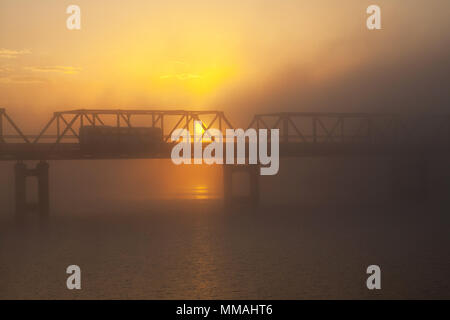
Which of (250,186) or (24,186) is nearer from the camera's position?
(24,186)

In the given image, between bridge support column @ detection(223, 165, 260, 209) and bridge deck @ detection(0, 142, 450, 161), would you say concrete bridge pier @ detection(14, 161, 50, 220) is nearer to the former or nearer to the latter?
bridge deck @ detection(0, 142, 450, 161)

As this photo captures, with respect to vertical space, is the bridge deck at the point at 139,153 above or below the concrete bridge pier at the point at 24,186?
above

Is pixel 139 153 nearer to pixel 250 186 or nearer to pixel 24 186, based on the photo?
pixel 24 186

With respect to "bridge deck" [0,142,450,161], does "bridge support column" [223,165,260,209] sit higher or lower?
lower

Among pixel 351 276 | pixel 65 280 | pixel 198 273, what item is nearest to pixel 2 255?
pixel 65 280

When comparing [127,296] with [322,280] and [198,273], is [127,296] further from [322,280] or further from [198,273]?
[322,280]

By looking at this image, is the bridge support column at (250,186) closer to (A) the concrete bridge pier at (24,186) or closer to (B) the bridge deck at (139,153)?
(B) the bridge deck at (139,153)

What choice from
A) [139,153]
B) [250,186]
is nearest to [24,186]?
[139,153]

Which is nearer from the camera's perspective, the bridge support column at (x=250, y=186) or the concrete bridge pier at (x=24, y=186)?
the concrete bridge pier at (x=24, y=186)

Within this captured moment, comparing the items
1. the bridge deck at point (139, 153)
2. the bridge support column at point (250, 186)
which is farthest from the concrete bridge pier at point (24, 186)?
the bridge support column at point (250, 186)

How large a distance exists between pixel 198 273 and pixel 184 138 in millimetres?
48423

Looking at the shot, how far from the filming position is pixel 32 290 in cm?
5112

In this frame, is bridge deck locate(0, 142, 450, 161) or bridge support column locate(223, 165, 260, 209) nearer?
bridge deck locate(0, 142, 450, 161)

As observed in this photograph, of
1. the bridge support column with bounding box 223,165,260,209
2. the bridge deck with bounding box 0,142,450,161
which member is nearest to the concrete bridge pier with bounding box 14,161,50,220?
the bridge deck with bounding box 0,142,450,161
